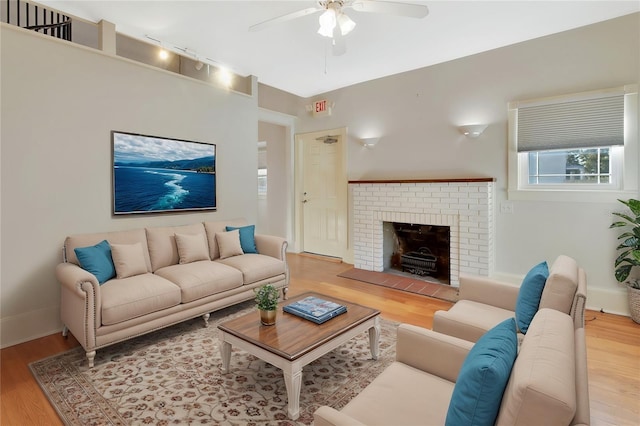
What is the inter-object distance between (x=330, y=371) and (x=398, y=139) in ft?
11.5

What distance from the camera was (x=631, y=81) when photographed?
322 cm

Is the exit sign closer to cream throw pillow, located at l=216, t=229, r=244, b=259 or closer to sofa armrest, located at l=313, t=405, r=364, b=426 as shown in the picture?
cream throw pillow, located at l=216, t=229, r=244, b=259

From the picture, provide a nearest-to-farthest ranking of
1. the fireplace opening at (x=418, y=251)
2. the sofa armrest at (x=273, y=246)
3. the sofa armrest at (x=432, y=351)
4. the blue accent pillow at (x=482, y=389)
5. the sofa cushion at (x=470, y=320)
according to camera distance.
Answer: the blue accent pillow at (x=482, y=389) → the sofa armrest at (x=432, y=351) → the sofa cushion at (x=470, y=320) → the sofa armrest at (x=273, y=246) → the fireplace opening at (x=418, y=251)

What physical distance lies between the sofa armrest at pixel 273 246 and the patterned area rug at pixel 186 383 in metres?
1.27

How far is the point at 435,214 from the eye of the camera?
4430 mm

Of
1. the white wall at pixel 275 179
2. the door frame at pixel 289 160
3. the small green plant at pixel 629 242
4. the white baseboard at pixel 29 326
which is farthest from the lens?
the white wall at pixel 275 179

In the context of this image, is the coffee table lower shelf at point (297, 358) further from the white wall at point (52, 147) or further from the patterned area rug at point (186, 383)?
the white wall at point (52, 147)

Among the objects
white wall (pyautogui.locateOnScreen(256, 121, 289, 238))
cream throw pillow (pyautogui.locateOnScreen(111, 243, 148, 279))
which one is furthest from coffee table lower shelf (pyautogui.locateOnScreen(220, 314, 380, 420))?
white wall (pyautogui.locateOnScreen(256, 121, 289, 238))

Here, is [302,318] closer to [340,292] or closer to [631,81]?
[340,292]

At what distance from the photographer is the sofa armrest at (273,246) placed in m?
3.84

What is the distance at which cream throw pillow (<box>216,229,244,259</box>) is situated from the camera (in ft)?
12.2

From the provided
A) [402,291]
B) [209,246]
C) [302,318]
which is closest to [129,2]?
[209,246]

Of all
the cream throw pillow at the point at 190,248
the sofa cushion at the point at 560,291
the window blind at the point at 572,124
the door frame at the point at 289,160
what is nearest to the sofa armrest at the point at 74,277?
the cream throw pillow at the point at 190,248

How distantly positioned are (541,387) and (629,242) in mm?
3452
